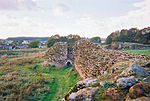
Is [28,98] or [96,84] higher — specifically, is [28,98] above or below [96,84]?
below

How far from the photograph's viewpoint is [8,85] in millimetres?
10164

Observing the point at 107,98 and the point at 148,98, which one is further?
the point at 107,98

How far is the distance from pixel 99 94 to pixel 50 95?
23.4 ft

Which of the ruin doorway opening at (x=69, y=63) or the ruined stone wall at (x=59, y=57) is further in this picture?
the ruin doorway opening at (x=69, y=63)

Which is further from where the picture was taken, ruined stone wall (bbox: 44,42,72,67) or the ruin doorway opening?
the ruin doorway opening

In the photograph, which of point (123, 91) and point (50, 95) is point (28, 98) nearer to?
point (50, 95)

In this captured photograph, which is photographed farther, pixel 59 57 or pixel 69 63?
pixel 69 63

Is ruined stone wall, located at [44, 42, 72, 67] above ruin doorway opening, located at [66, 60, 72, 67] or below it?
above

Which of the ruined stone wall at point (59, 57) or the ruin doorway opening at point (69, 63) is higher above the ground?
the ruined stone wall at point (59, 57)

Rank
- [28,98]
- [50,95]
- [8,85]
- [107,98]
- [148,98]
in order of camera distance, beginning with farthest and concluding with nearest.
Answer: [8,85]
[50,95]
[28,98]
[107,98]
[148,98]

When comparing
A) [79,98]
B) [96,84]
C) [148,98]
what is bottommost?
[79,98]

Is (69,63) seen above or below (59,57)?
below

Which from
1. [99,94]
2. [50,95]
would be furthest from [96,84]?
[50,95]

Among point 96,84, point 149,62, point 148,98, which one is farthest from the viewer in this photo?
point 149,62
